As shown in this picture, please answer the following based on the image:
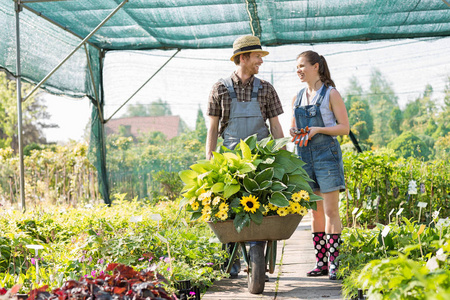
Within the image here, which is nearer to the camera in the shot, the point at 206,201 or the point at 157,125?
the point at 206,201

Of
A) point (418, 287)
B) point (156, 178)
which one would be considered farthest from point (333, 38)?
point (418, 287)

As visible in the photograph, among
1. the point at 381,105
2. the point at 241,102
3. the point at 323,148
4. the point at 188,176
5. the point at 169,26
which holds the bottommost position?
the point at 188,176

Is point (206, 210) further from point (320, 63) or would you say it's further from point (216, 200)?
point (320, 63)

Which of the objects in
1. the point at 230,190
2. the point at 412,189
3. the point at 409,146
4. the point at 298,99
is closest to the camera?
the point at 230,190

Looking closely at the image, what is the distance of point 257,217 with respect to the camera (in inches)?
102

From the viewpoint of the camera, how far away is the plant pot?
262cm

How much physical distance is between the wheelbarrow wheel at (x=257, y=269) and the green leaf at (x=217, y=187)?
0.40 m

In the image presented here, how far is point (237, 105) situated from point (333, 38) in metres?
3.83

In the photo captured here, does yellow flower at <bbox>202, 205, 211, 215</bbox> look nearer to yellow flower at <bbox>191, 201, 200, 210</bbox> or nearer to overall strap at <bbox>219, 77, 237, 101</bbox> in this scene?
yellow flower at <bbox>191, 201, 200, 210</bbox>

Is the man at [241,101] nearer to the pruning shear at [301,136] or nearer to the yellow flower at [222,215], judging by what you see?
the pruning shear at [301,136]

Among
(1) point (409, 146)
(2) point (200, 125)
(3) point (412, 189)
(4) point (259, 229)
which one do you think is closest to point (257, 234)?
(4) point (259, 229)

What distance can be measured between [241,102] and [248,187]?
0.77 meters

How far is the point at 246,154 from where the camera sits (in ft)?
8.74

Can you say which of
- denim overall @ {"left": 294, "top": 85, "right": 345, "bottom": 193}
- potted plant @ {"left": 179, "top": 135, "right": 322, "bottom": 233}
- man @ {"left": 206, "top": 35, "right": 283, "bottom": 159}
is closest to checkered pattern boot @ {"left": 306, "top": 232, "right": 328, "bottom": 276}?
denim overall @ {"left": 294, "top": 85, "right": 345, "bottom": 193}
